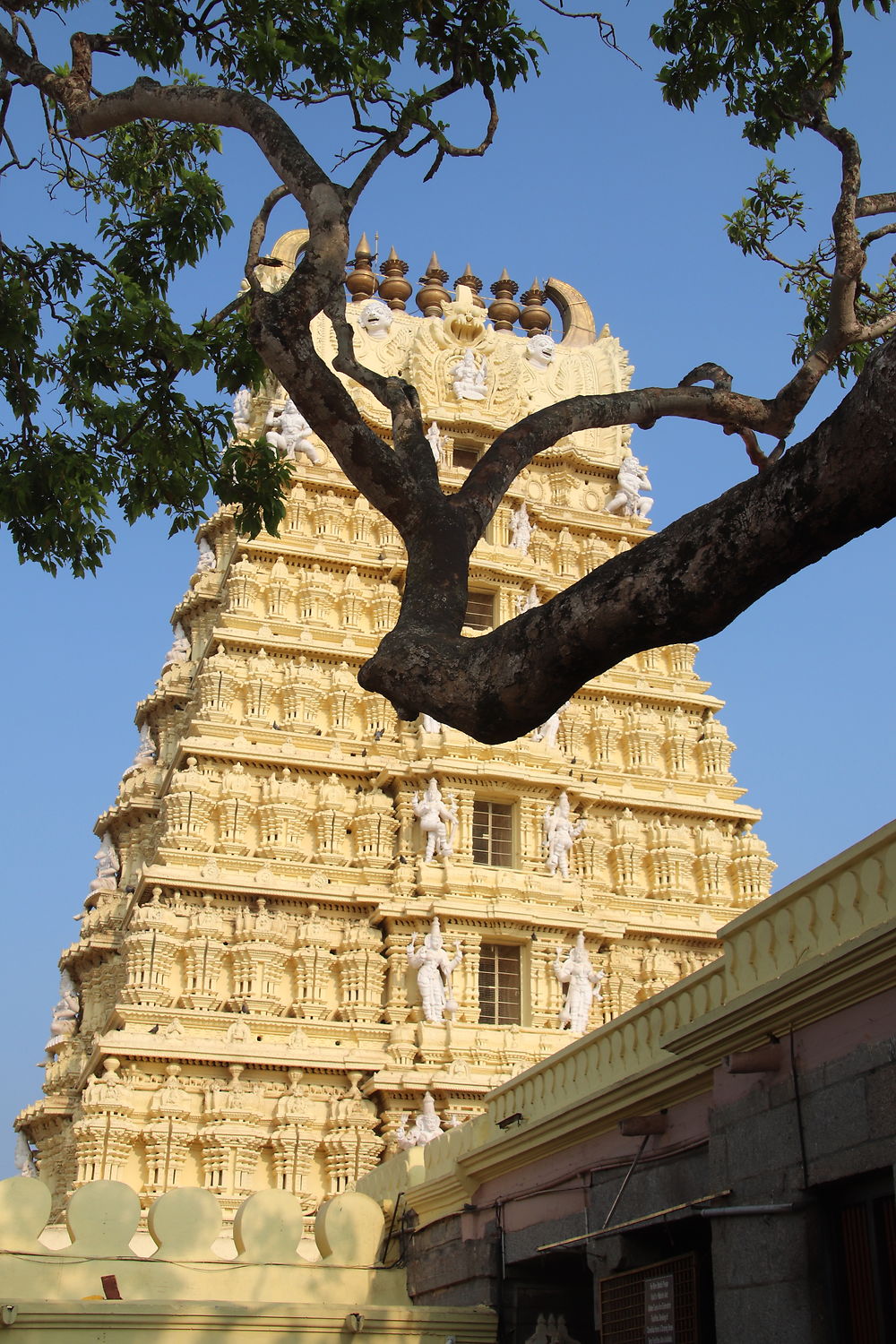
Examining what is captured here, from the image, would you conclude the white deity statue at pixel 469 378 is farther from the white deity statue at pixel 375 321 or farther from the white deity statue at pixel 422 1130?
the white deity statue at pixel 422 1130

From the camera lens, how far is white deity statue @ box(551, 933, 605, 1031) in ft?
77.1

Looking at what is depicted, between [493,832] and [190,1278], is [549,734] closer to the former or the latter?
[493,832]

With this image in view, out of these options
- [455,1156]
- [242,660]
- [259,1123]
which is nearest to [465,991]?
[259,1123]

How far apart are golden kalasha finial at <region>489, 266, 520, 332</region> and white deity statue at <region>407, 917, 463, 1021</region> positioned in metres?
16.8

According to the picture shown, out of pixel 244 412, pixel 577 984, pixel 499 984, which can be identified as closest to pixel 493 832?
pixel 499 984

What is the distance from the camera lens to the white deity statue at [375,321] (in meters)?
31.6

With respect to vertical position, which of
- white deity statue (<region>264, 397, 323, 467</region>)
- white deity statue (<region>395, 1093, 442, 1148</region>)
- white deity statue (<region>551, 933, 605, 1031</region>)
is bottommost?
white deity statue (<region>395, 1093, 442, 1148</region>)

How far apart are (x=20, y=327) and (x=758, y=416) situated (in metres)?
5.19

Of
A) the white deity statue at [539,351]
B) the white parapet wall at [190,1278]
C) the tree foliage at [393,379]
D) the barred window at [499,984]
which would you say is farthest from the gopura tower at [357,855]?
the tree foliage at [393,379]

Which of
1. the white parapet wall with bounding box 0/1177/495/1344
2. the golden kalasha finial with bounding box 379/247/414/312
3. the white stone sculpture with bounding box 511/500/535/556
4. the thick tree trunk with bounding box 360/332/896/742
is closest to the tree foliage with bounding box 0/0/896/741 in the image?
the thick tree trunk with bounding box 360/332/896/742

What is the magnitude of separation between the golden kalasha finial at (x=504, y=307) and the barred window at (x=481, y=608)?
29.5 ft

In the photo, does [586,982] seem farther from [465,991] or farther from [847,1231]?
[847,1231]

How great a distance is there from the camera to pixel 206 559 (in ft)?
97.5

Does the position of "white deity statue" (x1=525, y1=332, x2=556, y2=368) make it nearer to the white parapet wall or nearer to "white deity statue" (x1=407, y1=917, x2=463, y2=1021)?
"white deity statue" (x1=407, y1=917, x2=463, y2=1021)
